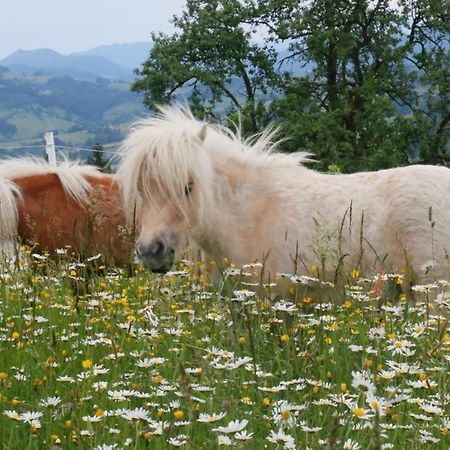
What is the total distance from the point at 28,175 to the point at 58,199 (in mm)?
501

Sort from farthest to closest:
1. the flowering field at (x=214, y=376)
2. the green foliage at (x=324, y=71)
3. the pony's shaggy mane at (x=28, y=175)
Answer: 1. the green foliage at (x=324, y=71)
2. the pony's shaggy mane at (x=28, y=175)
3. the flowering field at (x=214, y=376)

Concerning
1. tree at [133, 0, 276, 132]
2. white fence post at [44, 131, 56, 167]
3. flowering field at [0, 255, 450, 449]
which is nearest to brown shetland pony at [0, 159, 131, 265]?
flowering field at [0, 255, 450, 449]

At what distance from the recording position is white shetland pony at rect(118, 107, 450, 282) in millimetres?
5465

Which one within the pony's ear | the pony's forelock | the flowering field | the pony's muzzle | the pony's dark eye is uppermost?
the pony's ear

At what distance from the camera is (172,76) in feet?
123

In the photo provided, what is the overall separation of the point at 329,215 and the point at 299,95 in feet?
109

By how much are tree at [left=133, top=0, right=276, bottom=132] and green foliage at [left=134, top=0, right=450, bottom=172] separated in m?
0.05

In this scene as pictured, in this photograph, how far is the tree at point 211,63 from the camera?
1490 inches

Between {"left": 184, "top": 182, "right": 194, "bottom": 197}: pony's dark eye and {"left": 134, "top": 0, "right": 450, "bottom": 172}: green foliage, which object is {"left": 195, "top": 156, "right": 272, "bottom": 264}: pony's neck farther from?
{"left": 134, "top": 0, "right": 450, "bottom": 172}: green foliage

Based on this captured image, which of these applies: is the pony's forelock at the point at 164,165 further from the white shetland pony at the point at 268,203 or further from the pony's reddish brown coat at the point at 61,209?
the pony's reddish brown coat at the point at 61,209

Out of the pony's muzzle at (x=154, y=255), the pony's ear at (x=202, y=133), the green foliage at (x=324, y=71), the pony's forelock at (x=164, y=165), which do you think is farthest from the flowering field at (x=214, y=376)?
the green foliage at (x=324, y=71)

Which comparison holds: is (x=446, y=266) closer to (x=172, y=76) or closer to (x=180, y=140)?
(x=180, y=140)

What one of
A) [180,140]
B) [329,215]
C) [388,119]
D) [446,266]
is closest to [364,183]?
[329,215]

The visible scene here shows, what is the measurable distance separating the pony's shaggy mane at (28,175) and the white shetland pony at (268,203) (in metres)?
2.83
